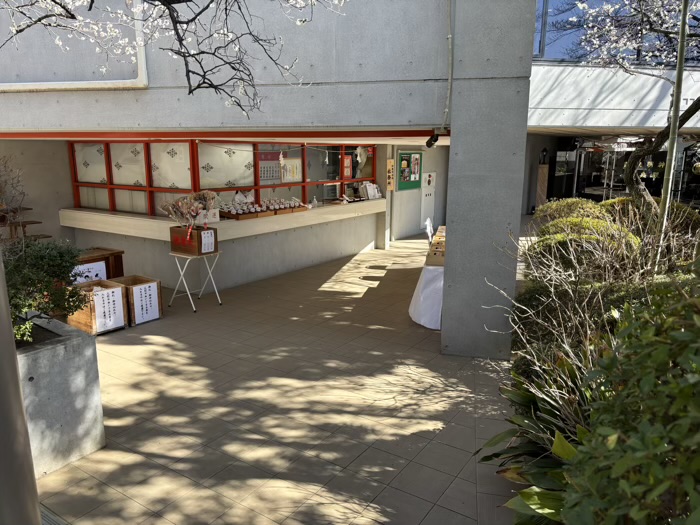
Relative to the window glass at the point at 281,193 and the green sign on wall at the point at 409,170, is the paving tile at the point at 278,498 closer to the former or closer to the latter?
the window glass at the point at 281,193

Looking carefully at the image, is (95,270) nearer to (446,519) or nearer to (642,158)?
(446,519)

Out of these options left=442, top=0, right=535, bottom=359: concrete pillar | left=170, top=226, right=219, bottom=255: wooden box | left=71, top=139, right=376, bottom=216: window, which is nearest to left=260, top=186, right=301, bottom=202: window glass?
left=71, top=139, right=376, bottom=216: window

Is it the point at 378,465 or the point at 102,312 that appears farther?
the point at 102,312

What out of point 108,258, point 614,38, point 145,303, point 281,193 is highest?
point 614,38

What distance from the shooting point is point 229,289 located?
9453mm

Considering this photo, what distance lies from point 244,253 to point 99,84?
3.59 meters

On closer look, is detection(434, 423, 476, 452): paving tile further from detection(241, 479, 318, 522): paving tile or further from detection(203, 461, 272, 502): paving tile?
detection(203, 461, 272, 502): paving tile

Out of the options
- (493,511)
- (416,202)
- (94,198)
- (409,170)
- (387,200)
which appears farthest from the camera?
(416,202)

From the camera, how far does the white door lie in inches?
610

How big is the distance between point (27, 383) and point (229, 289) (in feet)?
18.3

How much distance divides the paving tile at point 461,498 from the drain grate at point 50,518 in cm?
244

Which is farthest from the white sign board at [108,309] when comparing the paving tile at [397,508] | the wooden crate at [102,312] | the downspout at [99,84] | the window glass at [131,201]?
the paving tile at [397,508]

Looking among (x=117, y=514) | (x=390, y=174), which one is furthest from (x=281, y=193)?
(x=117, y=514)

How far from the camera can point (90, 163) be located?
10.4 meters
